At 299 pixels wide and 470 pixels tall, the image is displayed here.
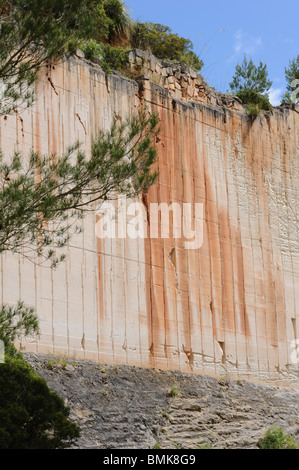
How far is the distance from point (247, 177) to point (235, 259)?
1.93 m

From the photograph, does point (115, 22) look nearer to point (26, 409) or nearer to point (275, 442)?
point (275, 442)

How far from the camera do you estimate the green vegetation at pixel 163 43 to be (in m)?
19.4

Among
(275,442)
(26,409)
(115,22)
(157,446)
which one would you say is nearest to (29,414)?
(26,409)

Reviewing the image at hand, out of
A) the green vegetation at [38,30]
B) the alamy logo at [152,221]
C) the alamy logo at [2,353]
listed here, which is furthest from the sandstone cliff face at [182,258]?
the green vegetation at [38,30]

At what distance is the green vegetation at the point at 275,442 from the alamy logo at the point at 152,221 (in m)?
3.64

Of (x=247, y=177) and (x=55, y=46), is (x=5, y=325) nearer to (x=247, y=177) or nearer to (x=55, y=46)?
(x=55, y=46)

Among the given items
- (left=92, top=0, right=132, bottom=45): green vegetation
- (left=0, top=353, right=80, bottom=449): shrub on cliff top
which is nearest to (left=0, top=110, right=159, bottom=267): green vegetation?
(left=0, top=353, right=80, bottom=449): shrub on cliff top

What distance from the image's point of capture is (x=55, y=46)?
1013 cm

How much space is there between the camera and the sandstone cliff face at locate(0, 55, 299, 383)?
44.7ft

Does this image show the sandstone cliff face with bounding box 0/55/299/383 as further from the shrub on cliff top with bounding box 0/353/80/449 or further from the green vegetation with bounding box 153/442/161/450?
the shrub on cliff top with bounding box 0/353/80/449

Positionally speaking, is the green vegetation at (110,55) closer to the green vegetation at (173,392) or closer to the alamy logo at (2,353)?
the green vegetation at (173,392)

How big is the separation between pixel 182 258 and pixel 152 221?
0.94 m

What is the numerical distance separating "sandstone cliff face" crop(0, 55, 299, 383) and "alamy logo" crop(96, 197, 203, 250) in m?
0.13

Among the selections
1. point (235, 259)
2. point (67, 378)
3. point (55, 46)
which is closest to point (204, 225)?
point (235, 259)
